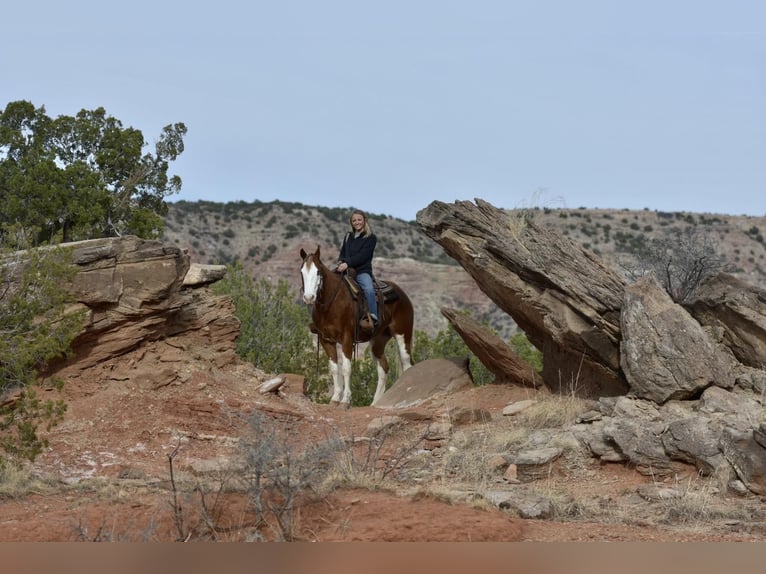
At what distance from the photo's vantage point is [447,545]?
634cm

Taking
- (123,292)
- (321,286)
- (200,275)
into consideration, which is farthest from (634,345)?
(123,292)

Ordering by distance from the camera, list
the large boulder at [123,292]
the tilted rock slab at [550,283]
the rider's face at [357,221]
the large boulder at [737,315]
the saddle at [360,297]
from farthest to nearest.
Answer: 1. the rider's face at [357,221]
2. the saddle at [360,297]
3. the tilted rock slab at [550,283]
4. the large boulder at [123,292]
5. the large boulder at [737,315]

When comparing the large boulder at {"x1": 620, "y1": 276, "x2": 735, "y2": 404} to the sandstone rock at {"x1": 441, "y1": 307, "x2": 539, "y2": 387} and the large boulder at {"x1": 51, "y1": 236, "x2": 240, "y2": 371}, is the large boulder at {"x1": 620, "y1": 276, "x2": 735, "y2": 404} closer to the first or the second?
the sandstone rock at {"x1": 441, "y1": 307, "x2": 539, "y2": 387}

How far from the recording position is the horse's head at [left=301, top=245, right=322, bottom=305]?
1562cm

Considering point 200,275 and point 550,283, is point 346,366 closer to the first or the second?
point 200,275

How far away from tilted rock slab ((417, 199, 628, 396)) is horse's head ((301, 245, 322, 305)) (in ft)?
6.98

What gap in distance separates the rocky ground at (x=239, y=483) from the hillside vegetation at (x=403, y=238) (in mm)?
42759

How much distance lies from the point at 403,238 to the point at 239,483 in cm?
6465

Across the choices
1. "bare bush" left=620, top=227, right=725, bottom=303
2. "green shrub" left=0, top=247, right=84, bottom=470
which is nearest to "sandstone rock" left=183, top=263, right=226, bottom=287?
"green shrub" left=0, top=247, right=84, bottom=470

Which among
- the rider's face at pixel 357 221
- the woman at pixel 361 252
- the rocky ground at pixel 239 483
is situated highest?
the rider's face at pixel 357 221

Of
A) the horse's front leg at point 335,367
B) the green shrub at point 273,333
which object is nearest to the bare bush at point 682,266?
the horse's front leg at point 335,367

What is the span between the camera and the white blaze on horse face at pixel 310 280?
15602mm

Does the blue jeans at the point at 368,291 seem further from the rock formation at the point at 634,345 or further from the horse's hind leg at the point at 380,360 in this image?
the horse's hind leg at the point at 380,360

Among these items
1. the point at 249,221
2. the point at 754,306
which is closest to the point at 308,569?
the point at 754,306
